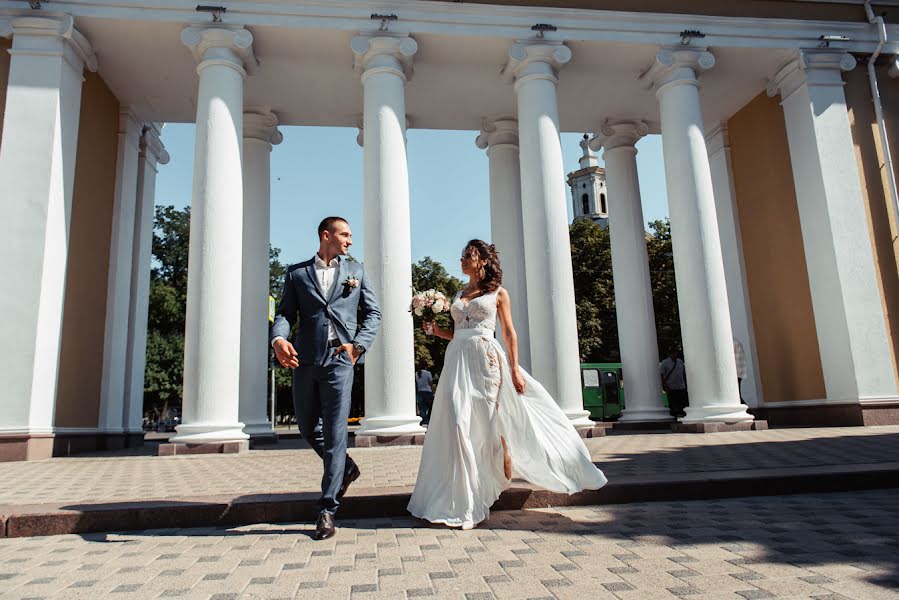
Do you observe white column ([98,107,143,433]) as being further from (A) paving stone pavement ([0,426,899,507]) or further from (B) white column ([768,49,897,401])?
(B) white column ([768,49,897,401])

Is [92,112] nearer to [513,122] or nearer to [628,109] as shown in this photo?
[513,122]

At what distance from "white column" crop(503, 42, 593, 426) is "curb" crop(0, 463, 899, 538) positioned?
21.3 feet

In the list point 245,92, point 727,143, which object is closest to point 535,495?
point 245,92

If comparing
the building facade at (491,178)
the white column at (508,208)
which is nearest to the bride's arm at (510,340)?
the building facade at (491,178)

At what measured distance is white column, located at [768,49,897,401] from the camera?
14.4 meters

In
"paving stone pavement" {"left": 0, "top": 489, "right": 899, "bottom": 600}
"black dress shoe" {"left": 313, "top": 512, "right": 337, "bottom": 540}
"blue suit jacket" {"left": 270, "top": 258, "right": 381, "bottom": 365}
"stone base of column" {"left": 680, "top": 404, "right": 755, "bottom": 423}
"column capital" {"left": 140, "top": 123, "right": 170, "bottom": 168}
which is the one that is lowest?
"paving stone pavement" {"left": 0, "top": 489, "right": 899, "bottom": 600}

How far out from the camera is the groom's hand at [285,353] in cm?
480

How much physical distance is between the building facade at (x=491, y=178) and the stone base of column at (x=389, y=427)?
6cm

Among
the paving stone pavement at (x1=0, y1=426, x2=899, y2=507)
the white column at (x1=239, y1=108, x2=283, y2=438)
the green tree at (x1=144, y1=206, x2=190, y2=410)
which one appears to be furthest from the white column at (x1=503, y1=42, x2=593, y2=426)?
the green tree at (x1=144, y1=206, x2=190, y2=410)

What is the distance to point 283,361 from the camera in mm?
4816

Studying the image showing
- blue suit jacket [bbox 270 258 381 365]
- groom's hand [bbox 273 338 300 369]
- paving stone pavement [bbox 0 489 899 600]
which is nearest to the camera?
paving stone pavement [bbox 0 489 899 600]

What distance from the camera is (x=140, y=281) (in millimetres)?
17281

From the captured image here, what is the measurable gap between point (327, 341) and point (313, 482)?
2823 millimetres

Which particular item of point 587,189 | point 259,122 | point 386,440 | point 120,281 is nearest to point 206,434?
point 386,440
